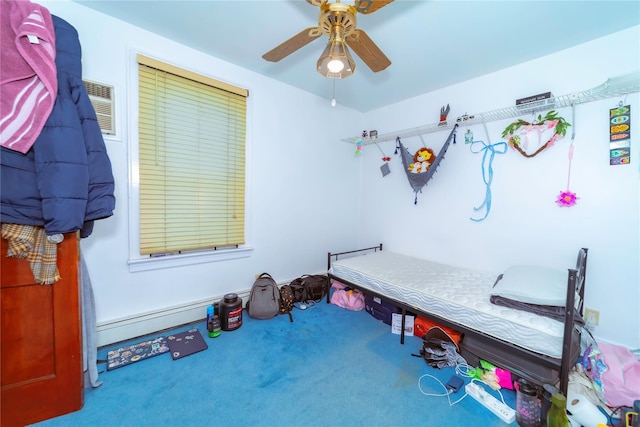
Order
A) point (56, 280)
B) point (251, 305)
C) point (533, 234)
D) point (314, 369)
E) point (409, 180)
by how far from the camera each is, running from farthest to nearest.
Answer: point (409, 180) < point (251, 305) < point (533, 234) < point (314, 369) < point (56, 280)

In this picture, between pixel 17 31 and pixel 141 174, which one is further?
pixel 141 174

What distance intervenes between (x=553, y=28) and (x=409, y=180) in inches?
68.7

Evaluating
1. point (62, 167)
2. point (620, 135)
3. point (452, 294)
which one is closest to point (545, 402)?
point (452, 294)

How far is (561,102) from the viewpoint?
2.11m

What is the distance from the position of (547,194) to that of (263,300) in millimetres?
2900

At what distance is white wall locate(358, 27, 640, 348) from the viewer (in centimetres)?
195

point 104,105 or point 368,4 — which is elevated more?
point 368,4

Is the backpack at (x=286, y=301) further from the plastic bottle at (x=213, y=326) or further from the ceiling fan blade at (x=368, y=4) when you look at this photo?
the ceiling fan blade at (x=368, y=4)

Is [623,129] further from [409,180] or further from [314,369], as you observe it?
[314,369]

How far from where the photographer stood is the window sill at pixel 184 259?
2189 millimetres

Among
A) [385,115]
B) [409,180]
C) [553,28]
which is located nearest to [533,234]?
[409,180]

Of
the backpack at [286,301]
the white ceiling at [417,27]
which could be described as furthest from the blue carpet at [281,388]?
the white ceiling at [417,27]

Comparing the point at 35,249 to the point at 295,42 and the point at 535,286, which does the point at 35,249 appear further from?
the point at 535,286

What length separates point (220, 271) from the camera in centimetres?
267
